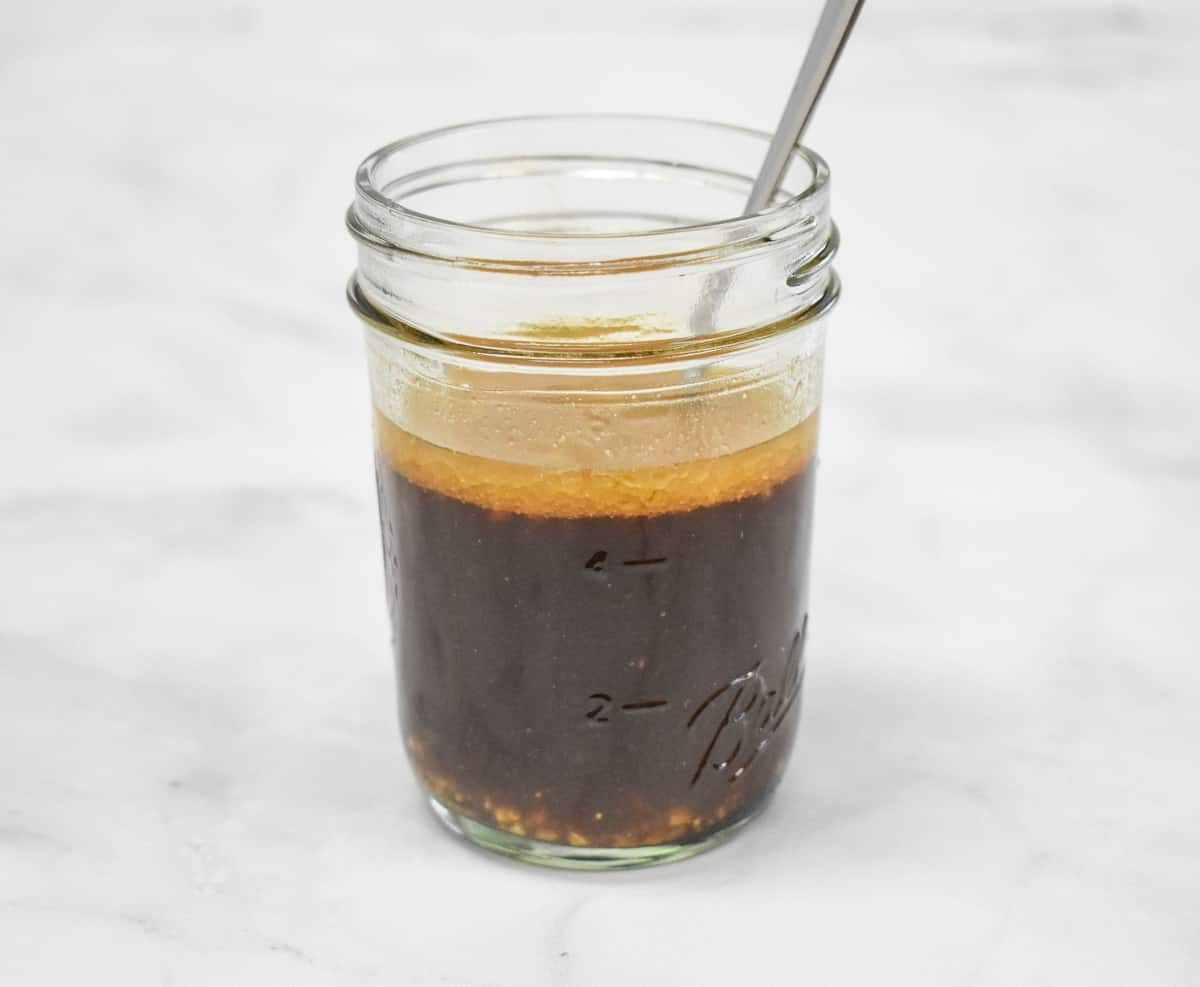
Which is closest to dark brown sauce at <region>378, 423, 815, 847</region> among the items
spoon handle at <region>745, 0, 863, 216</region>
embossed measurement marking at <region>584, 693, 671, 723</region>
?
embossed measurement marking at <region>584, 693, 671, 723</region>

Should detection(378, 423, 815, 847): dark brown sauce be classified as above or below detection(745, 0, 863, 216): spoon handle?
below

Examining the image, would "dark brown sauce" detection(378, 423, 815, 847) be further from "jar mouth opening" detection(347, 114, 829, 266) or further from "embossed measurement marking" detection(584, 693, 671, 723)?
"jar mouth opening" detection(347, 114, 829, 266)

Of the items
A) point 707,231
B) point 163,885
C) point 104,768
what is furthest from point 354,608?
point 707,231

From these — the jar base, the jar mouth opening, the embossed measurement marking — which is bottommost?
the jar base

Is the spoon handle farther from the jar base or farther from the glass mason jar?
the jar base

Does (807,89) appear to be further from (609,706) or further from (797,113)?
(609,706)

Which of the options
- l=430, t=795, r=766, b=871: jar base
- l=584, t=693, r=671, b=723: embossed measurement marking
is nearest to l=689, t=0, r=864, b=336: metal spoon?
l=584, t=693, r=671, b=723: embossed measurement marking

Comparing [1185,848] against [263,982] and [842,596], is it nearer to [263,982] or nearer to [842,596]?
[842,596]

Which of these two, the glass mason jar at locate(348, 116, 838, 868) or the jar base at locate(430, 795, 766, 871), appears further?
the jar base at locate(430, 795, 766, 871)

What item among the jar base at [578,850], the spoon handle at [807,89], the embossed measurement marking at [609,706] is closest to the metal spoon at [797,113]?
the spoon handle at [807,89]
